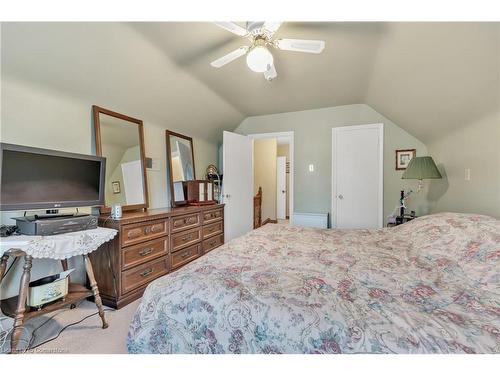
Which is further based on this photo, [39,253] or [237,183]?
[237,183]

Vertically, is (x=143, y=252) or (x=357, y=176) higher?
(x=357, y=176)

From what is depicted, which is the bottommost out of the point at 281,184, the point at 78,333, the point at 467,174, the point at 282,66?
the point at 78,333

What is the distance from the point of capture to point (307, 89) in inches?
119

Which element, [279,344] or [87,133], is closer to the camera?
[279,344]

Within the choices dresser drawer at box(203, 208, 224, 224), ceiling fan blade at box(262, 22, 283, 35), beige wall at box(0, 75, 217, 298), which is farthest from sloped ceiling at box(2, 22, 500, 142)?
dresser drawer at box(203, 208, 224, 224)

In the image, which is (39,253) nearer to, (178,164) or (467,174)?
(178,164)

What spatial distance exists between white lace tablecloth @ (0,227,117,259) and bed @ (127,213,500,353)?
803 mm

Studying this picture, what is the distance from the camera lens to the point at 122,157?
2549mm

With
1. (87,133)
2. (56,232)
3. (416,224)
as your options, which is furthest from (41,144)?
(416,224)

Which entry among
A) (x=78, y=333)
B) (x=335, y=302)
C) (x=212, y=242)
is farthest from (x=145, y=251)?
(x=335, y=302)

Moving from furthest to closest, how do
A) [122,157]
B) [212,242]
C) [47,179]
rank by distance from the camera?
[212,242] → [122,157] → [47,179]

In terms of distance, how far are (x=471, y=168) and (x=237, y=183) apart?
112 inches
